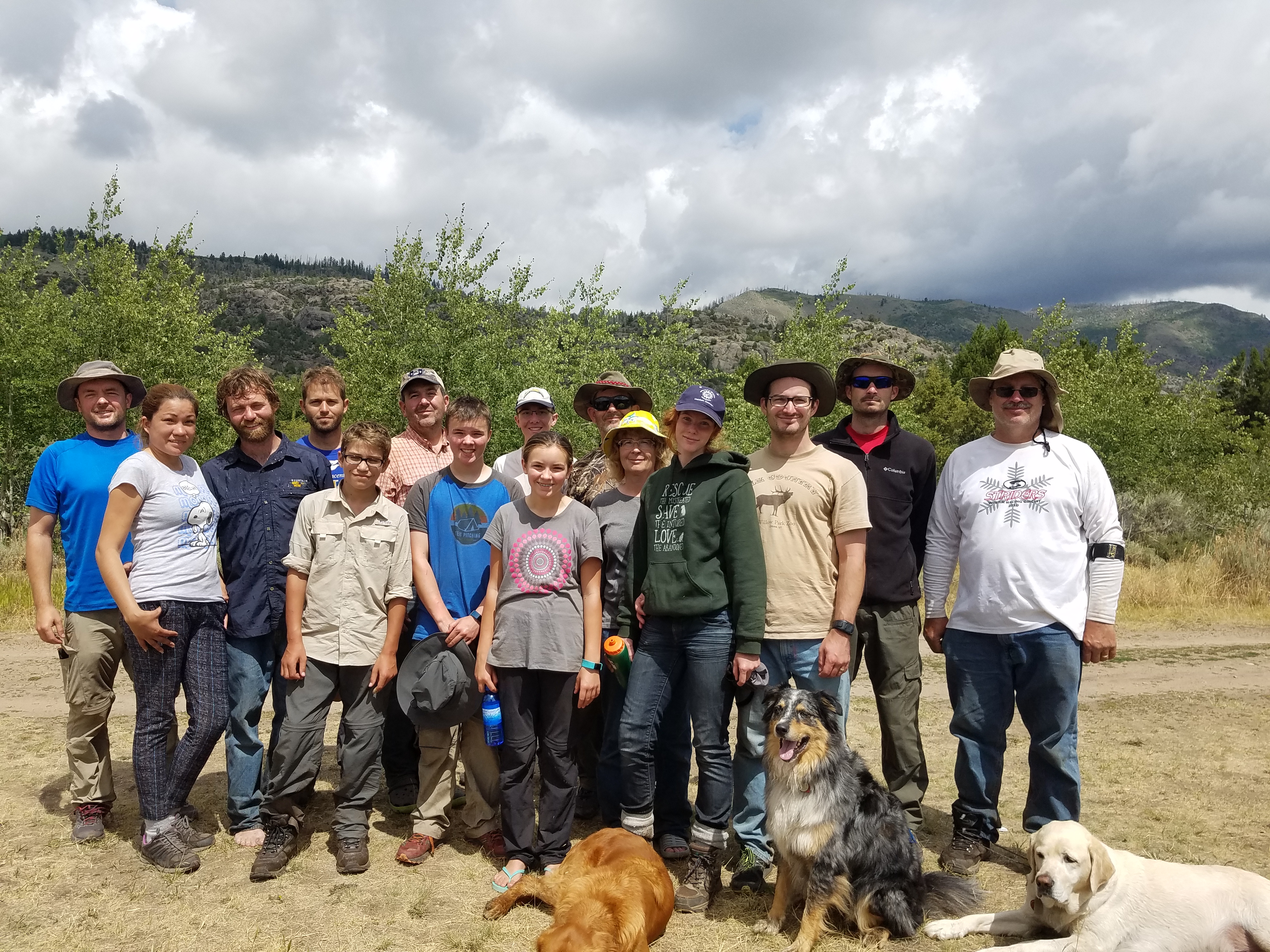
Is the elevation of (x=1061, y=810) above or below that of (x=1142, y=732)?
above

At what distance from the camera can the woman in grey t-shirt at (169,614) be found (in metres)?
4.18

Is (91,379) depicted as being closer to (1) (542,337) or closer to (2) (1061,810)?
(2) (1061,810)

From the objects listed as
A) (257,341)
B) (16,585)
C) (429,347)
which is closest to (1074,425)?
(429,347)

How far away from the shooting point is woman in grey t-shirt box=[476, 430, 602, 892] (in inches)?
161

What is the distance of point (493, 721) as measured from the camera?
4176 millimetres

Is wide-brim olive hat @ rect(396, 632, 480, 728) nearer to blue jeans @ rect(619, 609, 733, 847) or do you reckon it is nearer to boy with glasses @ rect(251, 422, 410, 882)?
boy with glasses @ rect(251, 422, 410, 882)

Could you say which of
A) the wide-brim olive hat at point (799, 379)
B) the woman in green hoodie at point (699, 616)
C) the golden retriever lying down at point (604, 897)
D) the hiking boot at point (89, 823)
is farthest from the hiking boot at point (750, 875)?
the hiking boot at point (89, 823)

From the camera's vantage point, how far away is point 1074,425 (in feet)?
61.5

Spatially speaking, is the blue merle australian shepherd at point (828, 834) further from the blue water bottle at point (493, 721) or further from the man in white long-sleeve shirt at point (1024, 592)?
the blue water bottle at point (493, 721)

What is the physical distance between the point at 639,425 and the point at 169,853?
326cm

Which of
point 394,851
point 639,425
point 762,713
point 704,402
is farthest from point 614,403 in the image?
point 394,851

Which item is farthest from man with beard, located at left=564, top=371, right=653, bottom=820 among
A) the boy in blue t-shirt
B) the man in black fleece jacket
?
the man in black fleece jacket

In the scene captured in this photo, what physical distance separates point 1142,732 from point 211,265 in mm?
175055

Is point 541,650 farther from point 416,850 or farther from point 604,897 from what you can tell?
point 416,850
